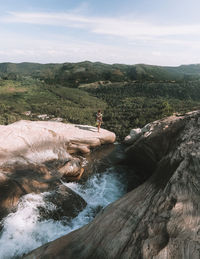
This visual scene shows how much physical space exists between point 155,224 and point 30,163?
10147 mm

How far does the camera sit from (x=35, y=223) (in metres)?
8.73

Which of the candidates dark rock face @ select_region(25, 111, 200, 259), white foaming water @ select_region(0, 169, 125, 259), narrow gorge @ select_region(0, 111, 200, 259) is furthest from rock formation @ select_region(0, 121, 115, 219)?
dark rock face @ select_region(25, 111, 200, 259)

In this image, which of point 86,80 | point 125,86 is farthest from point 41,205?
point 86,80

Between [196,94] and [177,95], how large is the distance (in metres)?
11.5

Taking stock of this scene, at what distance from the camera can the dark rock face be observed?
14.7ft

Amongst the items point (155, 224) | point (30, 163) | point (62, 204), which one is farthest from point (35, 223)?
point (155, 224)

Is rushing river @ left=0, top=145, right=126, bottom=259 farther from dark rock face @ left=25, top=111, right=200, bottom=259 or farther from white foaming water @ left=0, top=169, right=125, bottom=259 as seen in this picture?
dark rock face @ left=25, top=111, right=200, bottom=259

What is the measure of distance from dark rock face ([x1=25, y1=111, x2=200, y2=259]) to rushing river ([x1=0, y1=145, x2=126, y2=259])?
2297 millimetres

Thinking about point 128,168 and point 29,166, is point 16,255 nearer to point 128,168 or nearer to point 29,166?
point 29,166

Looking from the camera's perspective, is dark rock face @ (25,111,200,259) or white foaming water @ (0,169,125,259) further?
white foaming water @ (0,169,125,259)

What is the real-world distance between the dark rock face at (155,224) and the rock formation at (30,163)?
4948mm

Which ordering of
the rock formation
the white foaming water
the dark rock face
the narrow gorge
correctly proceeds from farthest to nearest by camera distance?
the rock formation → the white foaming water → the narrow gorge → the dark rock face

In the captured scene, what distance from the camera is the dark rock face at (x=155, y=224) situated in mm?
4469

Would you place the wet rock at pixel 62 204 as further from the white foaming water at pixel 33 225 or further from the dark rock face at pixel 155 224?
the dark rock face at pixel 155 224
